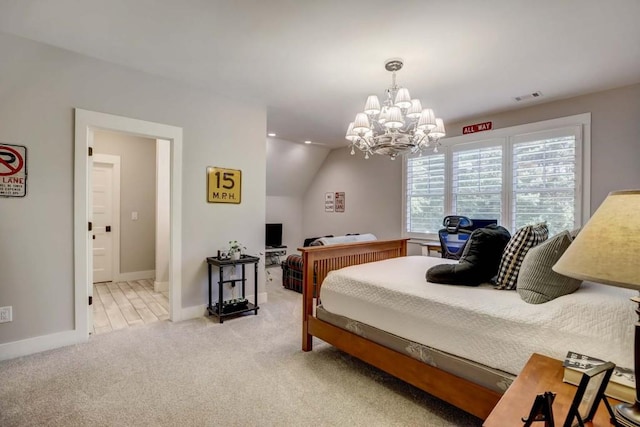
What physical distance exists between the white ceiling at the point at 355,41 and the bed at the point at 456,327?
5.79 feet

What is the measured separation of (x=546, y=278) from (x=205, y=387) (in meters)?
2.29

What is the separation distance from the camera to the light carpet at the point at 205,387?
1.86 m

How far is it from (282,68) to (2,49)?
7.43 feet

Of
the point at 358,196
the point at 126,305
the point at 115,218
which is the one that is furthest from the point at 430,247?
the point at 115,218

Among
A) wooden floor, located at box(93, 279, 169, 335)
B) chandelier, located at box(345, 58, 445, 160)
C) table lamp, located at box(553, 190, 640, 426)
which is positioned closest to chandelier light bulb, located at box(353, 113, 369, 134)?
chandelier, located at box(345, 58, 445, 160)

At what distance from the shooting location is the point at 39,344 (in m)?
2.69

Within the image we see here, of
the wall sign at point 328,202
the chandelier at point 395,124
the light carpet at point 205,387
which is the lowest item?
the light carpet at point 205,387

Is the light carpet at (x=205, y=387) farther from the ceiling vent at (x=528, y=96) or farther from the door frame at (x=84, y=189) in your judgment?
the ceiling vent at (x=528, y=96)

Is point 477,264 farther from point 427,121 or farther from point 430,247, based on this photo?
point 430,247

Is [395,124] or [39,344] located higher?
[395,124]

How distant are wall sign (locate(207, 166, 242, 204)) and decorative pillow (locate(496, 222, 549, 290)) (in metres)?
2.97

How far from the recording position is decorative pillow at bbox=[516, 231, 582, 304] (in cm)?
168

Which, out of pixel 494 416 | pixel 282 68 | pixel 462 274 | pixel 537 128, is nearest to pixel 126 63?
pixel 282 68

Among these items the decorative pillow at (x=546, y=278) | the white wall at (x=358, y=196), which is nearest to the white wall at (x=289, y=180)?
the white wall at (x=358, y=196)
